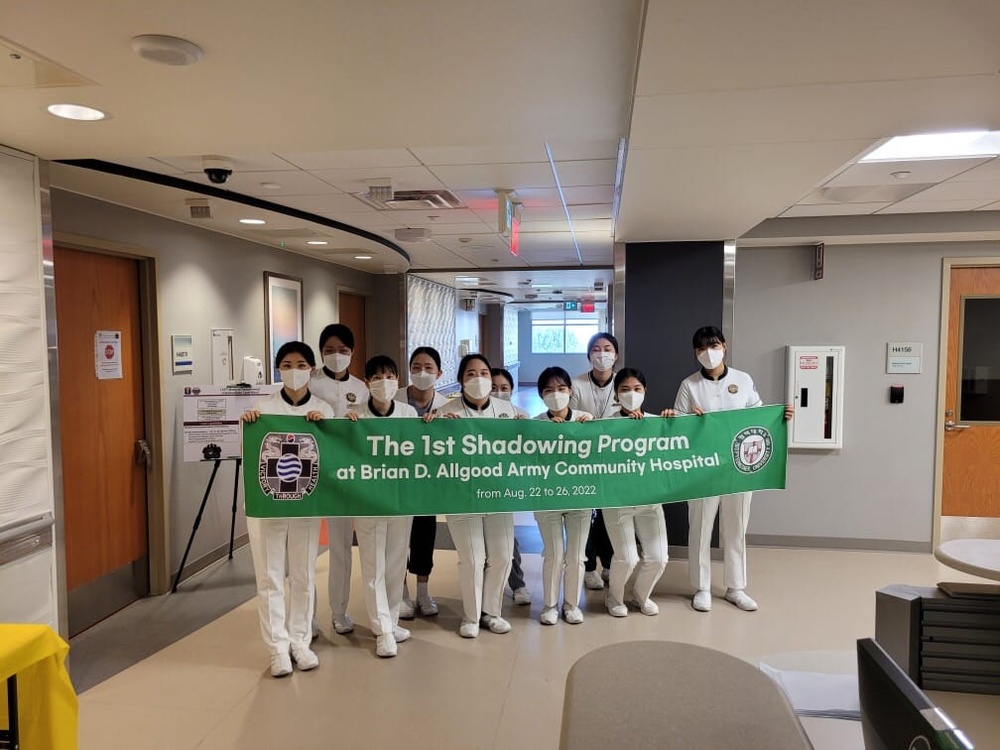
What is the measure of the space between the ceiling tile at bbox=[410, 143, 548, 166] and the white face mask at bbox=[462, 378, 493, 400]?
125 cm

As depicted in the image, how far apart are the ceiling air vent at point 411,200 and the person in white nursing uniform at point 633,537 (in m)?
1.82

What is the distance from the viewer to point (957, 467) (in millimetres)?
5281

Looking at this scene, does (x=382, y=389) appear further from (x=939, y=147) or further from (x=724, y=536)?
(x=939, y=147)

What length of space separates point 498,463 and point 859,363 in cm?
335

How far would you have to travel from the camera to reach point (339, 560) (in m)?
3.72

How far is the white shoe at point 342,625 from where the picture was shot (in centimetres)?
378

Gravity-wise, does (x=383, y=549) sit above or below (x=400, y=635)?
above

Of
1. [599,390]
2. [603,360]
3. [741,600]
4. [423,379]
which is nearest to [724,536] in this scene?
[741,600]

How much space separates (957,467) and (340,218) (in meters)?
5.45

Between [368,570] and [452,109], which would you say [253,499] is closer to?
[368,570]

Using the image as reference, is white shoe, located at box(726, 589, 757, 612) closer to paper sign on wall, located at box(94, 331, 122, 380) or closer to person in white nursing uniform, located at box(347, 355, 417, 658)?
person in white nursing uniform, located at box(347, 355, 417, 658)

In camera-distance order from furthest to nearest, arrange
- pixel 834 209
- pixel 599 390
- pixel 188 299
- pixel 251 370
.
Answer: pixel 251 370
pixel 188 299
pixel 834 209
pixel 599 390

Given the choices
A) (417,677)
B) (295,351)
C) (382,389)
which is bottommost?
(417,677)

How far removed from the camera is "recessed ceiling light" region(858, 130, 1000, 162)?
10.8 ft
